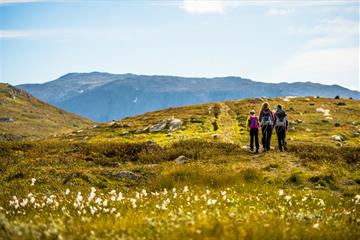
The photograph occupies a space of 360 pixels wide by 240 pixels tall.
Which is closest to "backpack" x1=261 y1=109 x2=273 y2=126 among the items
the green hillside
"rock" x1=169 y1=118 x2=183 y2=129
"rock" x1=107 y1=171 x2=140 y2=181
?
→ the green hillside

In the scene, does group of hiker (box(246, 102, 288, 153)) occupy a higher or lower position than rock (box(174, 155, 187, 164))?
higher

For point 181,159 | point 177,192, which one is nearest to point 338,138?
point 181,159

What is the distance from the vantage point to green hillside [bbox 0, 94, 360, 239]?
274 inches

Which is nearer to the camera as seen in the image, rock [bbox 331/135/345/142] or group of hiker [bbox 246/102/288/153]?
group of hiker [bbox 246/102/288/153]

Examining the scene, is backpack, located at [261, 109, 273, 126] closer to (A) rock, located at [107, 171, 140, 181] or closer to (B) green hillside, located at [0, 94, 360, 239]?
(B) green hillside, located at [0, 94, 360, 239]

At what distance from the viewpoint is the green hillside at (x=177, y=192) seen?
22.8 feet

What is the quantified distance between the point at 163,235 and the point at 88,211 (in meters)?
3.15

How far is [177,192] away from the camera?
13453 mm

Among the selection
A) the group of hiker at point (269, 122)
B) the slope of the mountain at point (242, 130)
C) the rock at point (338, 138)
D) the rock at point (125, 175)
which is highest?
the group of hiker at point (269, 122)

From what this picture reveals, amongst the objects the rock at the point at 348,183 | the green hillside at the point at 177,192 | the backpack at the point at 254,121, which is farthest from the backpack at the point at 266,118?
the rock at the point at 348,183

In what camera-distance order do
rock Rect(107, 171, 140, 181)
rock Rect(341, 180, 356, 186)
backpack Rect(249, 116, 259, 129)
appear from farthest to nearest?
backpack Rect(249, 116, 259, 129) < rock Rect(107, 171, 140, 181) < rock Rect(341, 180, 356, 186)

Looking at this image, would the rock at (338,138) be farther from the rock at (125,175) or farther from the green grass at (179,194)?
the rock at (125,175)

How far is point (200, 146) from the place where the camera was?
29.0 meters

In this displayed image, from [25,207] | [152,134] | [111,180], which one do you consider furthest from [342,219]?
[152,134]
